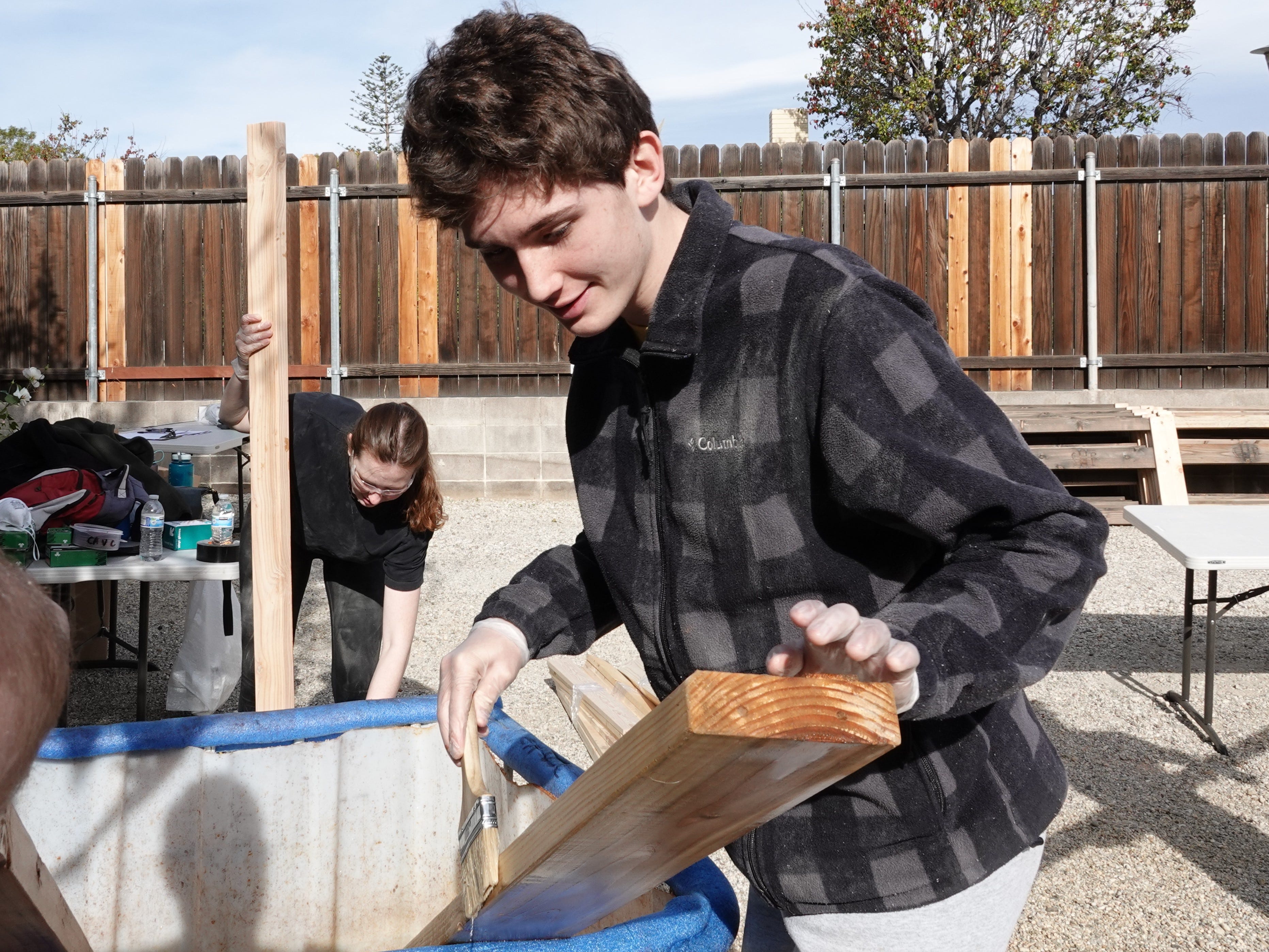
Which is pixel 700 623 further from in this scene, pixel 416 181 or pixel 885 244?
pixel 885 244

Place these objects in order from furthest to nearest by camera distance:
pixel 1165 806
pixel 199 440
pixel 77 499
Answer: pixel 199 440 < pixel 77 499 < pixel 1165 806

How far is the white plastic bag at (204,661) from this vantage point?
14.5 feet

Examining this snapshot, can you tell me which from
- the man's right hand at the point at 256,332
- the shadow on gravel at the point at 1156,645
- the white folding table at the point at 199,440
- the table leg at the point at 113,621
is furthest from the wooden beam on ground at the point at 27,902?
the shadow on gravel at the point at 1156,645

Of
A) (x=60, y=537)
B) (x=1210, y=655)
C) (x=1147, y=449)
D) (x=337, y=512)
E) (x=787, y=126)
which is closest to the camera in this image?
(x=337, y=512)

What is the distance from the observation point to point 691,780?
32.5 inches

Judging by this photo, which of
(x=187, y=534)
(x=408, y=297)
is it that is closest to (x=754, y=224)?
(x=408, y=297)

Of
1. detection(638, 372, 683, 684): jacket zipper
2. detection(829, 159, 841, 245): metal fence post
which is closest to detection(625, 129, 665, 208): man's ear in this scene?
Answer: detection(638, 372, 683, 684): jacket zipper

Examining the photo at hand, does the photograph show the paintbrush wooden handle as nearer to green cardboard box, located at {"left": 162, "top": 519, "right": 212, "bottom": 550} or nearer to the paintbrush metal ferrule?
the paintbrush metal ferrule

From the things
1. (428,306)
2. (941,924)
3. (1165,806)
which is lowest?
(1165,806)

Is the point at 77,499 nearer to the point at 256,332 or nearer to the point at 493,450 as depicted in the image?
the point at 256,332

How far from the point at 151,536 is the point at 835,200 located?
696 centimetres

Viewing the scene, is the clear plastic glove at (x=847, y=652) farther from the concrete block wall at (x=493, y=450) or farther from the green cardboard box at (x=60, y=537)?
the concrete block wall at (x=493, y=450)

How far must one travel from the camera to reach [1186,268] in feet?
30.4

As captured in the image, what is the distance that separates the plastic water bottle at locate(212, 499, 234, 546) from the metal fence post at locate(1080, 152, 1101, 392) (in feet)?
24.8
